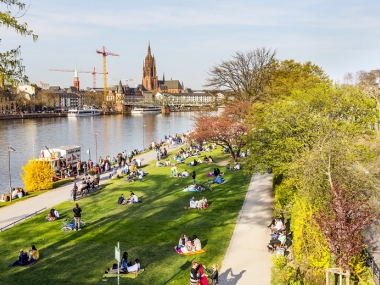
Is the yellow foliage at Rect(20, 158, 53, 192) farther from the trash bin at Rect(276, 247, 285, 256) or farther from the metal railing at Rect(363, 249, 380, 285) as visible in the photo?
the metal railing at Rect(363, 249, 380, 285)

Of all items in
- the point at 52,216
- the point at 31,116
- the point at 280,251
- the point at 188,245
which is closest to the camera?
the point at 280,251

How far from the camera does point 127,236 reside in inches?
675

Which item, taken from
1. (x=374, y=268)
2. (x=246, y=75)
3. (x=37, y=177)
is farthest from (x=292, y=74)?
(x=374, y=268)

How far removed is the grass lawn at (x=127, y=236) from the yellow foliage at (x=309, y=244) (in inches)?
132

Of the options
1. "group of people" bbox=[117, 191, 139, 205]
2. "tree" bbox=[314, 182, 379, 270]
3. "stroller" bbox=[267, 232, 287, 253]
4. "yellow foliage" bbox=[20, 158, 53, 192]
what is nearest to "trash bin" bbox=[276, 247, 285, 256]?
"stroller" bbox=[267, 232, 287, 253]

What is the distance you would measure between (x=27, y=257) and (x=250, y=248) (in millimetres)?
8619

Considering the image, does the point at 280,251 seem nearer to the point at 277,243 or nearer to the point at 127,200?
the point at 277,243

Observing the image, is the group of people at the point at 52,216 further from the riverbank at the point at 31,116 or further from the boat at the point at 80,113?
the boat at the point at 80,113

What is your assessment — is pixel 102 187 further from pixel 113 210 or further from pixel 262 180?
pixel 262 180

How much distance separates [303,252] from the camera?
1222 centimetres

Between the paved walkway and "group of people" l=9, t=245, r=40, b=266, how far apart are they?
7106 millimetres

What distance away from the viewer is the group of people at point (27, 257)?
1436cm

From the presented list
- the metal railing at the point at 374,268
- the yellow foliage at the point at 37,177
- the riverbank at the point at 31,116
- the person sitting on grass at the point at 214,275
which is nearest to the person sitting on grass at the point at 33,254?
the person sitting on grass at the point at 214,275

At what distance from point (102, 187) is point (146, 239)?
11980mm
